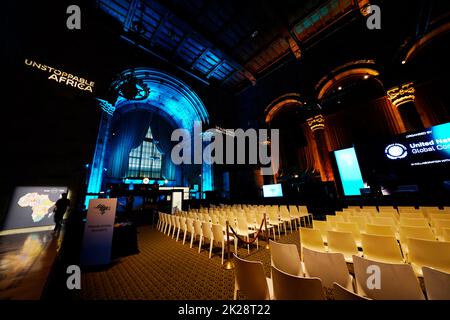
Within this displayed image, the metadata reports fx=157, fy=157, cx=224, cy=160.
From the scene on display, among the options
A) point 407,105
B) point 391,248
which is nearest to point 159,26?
point 391,248

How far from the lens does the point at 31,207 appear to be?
5.79 metres

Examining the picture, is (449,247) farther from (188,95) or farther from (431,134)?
(188,95)

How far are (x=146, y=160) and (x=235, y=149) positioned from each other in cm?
854

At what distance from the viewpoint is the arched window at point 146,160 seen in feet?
46.1

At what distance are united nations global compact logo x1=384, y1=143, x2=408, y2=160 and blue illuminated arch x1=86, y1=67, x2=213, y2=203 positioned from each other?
991 centimetres

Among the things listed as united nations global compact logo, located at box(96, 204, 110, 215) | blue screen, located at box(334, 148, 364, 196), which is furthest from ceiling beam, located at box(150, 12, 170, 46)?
blue screen, located at box(334, 148, 364, 196)

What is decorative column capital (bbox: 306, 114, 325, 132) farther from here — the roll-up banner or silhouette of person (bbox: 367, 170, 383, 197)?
the roll-up banner

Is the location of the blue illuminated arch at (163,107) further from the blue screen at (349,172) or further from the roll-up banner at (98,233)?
the blue screen at (349,172)

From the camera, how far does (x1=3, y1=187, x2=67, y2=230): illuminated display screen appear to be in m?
5.49

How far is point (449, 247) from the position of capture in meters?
1.75

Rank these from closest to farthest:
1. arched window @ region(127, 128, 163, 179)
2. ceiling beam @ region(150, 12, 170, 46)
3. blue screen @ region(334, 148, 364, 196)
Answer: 1. blue screen @ region(334, 148, 364, 196)
2. ceiling beam @ region(150, 12, 170, 46)
3. arched window @ region(127, 128, 163, 179)

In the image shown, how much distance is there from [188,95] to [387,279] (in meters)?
13.2
